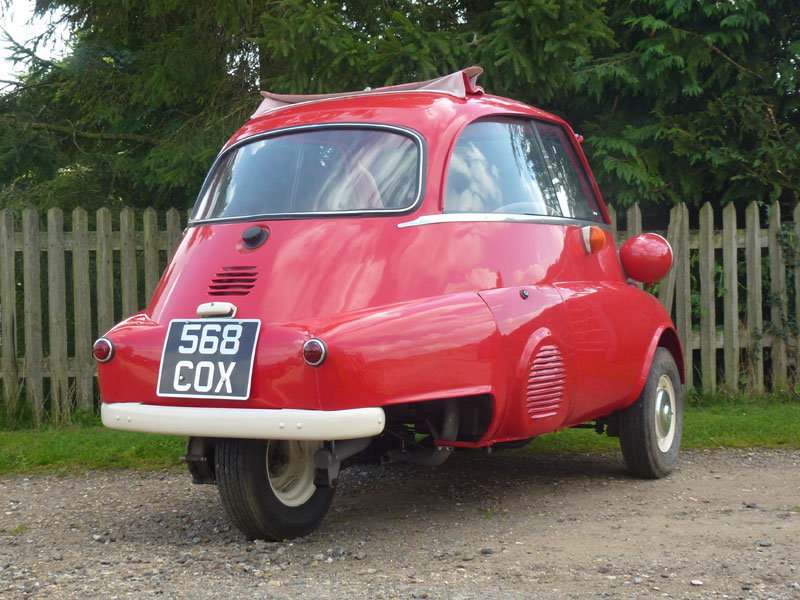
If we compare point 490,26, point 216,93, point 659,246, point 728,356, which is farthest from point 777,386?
point 216,93

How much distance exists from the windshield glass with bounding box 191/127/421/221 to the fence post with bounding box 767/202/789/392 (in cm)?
502

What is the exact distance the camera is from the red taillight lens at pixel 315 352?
153 inches

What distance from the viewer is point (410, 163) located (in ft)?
15.3

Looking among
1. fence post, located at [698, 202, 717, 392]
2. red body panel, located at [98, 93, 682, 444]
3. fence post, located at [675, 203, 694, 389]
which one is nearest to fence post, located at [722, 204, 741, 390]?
fence post, located at [698, 202, 717, 392]

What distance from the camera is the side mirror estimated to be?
5.87m

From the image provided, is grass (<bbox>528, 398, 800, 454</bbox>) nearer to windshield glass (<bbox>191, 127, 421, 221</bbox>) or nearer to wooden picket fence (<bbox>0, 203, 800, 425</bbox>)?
wooden picket fence (<bbox>0, 203, 800, 425</bbox>)

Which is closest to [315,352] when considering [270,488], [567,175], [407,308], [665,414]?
[407,308]

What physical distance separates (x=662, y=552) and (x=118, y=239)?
5.42 metres

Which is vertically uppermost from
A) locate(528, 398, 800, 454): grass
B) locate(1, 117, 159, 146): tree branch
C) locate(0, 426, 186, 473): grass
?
locate(1, 117, 159, 146): tree branch

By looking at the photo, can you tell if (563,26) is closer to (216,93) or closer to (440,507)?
(216,93)

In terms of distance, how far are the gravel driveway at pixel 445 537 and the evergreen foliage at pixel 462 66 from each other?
3440 mm

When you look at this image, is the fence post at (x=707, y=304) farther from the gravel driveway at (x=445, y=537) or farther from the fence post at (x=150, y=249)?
the fence post at (x=150, y=249)

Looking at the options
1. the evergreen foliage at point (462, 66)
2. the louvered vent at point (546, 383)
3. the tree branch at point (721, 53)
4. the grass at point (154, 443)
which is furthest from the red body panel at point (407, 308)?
the tree branch at point (721, 53)

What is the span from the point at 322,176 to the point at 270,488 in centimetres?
146
